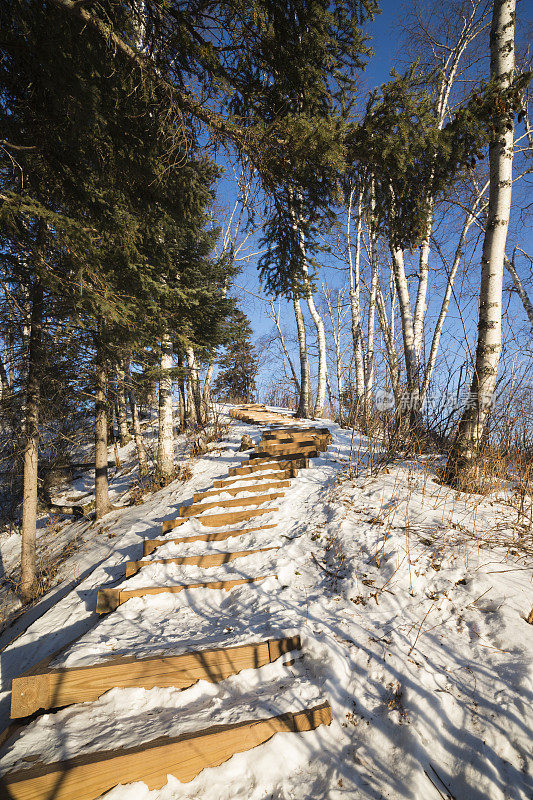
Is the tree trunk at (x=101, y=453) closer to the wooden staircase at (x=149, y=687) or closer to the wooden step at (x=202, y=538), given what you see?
the wooden step at (x=202, y=538)

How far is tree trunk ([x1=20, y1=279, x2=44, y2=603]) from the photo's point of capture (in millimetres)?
5363

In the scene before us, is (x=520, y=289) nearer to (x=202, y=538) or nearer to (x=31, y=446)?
(x=202, y=538)

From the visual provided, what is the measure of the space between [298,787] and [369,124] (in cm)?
598

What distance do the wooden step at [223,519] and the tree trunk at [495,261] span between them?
8.03 ft

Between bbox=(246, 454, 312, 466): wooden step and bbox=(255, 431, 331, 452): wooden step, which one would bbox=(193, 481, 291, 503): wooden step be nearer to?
bbox=(246, 454, 312, 466): wooden step

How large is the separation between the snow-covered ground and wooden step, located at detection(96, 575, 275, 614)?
50mm

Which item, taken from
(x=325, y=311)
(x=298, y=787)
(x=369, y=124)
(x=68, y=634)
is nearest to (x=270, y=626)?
(x=298, y=787)

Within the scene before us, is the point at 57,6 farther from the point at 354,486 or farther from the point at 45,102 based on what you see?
the point at 354,486

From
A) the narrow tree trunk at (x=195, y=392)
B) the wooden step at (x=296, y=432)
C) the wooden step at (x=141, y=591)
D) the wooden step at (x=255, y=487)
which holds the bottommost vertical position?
the wooden step at (x=141, y=591)

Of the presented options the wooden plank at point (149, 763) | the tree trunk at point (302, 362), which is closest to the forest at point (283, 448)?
the wooden plank at point (149, 763)

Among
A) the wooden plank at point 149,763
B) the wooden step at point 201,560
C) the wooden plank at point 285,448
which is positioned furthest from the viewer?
the wooden plank at point 285,448

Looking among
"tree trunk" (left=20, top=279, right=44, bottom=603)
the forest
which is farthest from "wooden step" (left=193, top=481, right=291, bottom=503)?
"tree trunk" (left=20, top=279, right=44, bottom=603)

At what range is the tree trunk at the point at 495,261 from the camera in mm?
3691

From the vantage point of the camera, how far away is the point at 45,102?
3799 millimetres
